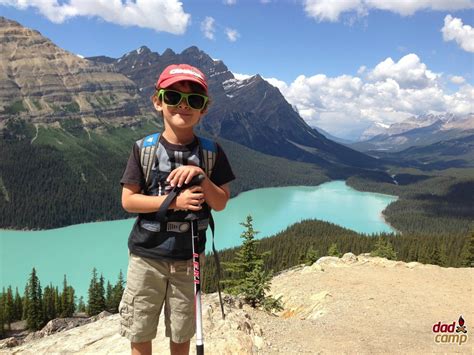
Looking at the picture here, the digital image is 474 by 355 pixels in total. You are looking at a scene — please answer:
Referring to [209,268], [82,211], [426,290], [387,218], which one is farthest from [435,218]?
[426,290]

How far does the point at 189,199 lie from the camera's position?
4598 mm

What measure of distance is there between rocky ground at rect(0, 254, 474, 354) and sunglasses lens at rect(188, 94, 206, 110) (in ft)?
21.8

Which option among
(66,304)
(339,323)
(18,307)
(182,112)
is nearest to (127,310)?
(182,112)

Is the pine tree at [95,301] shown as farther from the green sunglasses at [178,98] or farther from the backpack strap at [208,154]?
the green sunglasses at [178,98]

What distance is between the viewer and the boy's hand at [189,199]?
4.59m

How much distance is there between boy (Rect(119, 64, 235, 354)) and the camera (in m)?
4.79

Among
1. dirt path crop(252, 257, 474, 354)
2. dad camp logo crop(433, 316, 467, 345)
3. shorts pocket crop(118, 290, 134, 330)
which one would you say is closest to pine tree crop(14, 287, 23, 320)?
dirt path crop(252, 257, 474, 354)

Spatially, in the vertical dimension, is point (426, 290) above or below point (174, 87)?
below

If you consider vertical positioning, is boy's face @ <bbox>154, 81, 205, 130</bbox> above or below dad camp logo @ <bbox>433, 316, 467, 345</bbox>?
above

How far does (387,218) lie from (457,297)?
191239 millimetres

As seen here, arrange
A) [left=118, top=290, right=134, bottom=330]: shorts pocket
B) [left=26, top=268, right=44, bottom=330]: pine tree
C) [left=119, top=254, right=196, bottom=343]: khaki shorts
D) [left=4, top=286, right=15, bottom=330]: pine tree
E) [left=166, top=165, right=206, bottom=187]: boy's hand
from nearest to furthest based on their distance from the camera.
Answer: [left=166, top=165, right=206, bottom=187]: boy's hand → [left=119, top=254, right=196, bottom=343]: khaki shorts → [left=118, top=290, right=134, bottom=330]: shorts pocket → [left=26, top=268, right=44, bottom=330]: pine tree → [left=4, top=286, right=15, bottom=330]: pine tree

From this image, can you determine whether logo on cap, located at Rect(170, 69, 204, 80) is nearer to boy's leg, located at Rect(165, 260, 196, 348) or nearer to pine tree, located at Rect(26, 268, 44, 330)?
boy's leg, located at Rect(165, 260, 196, 348)

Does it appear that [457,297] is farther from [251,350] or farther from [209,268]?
[209,268]

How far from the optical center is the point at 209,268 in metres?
76.6
